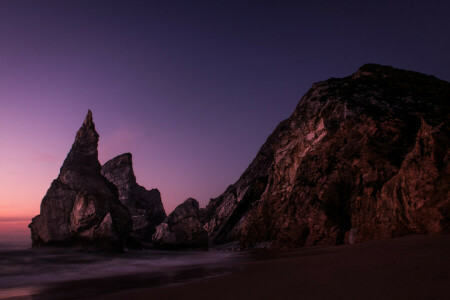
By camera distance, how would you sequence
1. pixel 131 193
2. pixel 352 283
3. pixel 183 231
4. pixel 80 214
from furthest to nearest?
pixel 131 193
pixel 183 231
pixel 80 214
pixel 352 283

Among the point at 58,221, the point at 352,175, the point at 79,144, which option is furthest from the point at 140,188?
the point at 352,175

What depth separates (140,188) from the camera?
52.8 metres

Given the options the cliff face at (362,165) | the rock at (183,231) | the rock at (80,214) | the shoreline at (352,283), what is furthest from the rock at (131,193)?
the shoreline at (352,283)

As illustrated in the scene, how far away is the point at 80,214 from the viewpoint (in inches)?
1083

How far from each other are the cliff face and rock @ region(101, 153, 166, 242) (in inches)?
917

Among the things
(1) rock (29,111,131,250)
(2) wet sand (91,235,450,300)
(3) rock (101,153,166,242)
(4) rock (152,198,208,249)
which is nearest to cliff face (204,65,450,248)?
(4) rock (152,198,208,249)

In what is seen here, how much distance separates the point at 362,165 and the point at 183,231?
19365 millimetres

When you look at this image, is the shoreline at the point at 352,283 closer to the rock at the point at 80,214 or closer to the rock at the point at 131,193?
the rock at the point at 80,214

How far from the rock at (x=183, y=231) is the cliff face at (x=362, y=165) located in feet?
16.0

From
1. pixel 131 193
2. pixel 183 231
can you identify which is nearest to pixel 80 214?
pixel 183 231

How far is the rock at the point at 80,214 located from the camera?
26.3m

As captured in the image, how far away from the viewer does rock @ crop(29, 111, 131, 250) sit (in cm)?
2630

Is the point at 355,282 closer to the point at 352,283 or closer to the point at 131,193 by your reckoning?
the point at 352,283

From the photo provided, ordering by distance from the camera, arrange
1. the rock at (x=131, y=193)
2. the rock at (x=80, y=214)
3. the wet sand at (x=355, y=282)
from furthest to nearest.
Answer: the rock at (x=131, y=193) → the rock at (x=80, y=214) → the wet sand at (x=355, y=282)
